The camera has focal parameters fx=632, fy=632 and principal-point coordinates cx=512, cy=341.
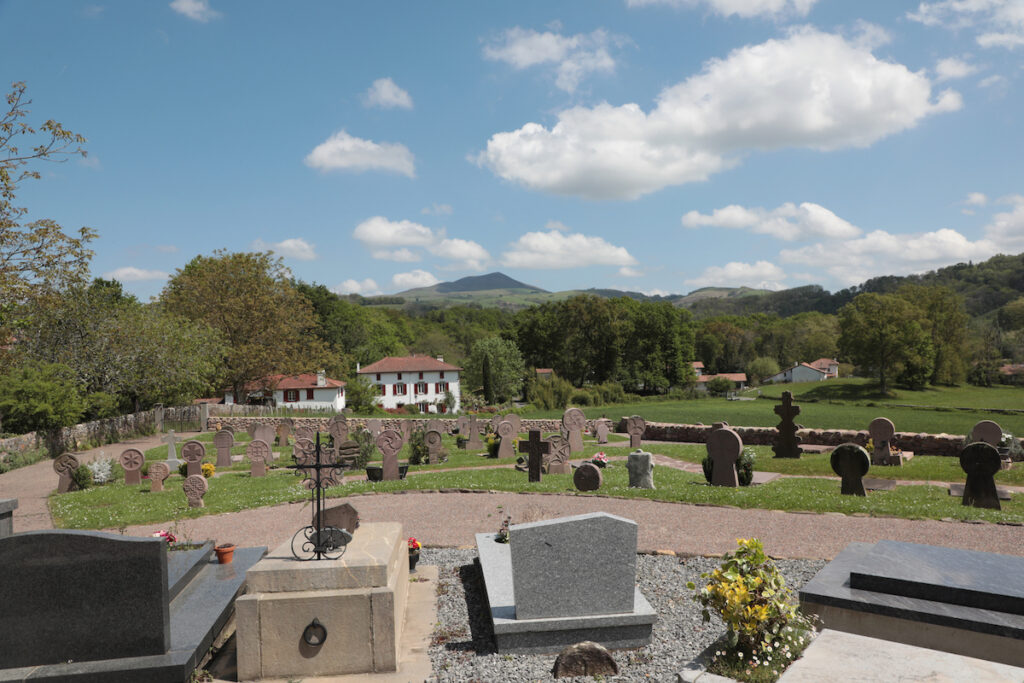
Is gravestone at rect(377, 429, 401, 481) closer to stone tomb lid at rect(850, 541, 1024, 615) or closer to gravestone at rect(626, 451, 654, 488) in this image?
gravestone at rect(626, 451, 654, 488)

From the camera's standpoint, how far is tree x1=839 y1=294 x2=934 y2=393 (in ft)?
198

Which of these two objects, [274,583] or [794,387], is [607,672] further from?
[794,387]

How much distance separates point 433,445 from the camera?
23.2m

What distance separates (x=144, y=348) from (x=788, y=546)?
32326 millimetres

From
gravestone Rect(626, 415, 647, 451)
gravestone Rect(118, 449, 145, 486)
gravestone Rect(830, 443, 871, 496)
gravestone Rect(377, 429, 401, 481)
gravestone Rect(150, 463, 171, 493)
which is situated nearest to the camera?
gravestone Rect(830, 443, 871, 496)

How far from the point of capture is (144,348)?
3241 cm

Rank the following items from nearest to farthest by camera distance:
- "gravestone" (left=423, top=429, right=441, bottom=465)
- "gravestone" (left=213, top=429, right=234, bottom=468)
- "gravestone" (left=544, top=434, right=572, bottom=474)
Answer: "gravestone" (left=544, top=434, right=572, bottom=474)
"gravestone" (left=423, top=429, right=441, bottom=465)
"gravestone" (left=213, top=429, right=234, bottom=468)

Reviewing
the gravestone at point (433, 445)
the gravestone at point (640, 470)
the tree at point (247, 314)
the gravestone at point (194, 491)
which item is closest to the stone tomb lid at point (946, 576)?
the gravestone at point (640, 470)

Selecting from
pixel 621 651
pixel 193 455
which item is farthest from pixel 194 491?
pixel 621 651

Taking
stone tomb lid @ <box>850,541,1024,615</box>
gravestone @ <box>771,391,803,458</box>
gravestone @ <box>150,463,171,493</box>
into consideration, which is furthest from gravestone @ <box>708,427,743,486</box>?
gravestone @ <box>150,463,171,493</box>

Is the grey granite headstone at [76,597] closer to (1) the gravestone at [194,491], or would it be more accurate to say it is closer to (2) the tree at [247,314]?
(1) the gravestone at [194,491]

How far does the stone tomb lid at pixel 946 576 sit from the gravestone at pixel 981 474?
6.92 meters

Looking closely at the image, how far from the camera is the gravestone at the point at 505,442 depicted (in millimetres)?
23781

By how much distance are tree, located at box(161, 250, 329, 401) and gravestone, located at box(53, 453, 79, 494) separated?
2592 centimetres
